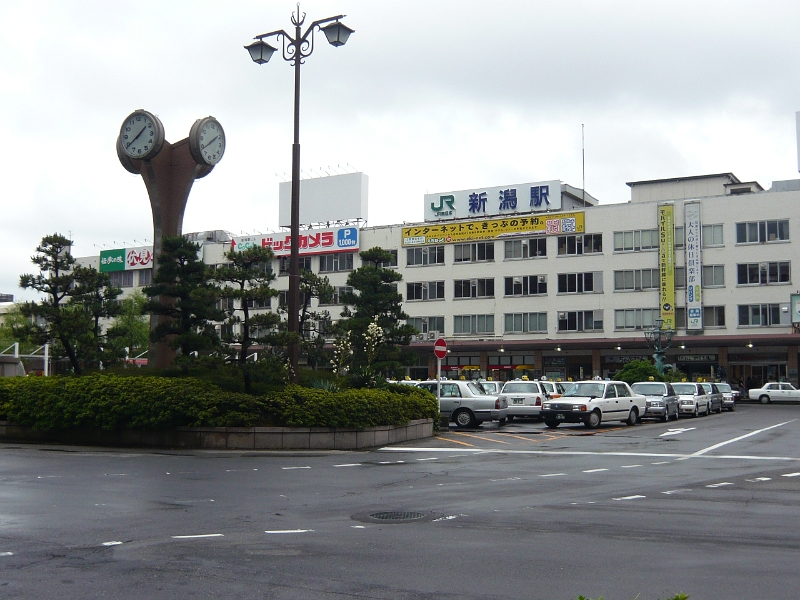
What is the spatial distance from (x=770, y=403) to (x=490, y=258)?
2289cm

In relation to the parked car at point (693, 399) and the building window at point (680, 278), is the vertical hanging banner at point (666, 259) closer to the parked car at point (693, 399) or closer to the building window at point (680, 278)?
the building window at point (680, 278)

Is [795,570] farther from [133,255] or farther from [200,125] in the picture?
[133,255]

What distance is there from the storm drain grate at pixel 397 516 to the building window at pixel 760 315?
53.9 meters

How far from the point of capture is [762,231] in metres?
58.9

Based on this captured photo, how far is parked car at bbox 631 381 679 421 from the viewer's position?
33.8 metres

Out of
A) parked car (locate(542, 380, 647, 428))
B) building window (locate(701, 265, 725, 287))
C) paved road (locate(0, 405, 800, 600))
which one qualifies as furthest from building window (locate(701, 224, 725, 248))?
paved road (locate(0, 405, 800, 600))

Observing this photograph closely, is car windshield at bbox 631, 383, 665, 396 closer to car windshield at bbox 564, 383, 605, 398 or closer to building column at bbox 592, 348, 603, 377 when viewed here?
car windshield at bbox 564, 383, 605, 398

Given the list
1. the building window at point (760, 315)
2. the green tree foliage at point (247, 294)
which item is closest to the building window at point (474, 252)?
the building window at point (760, 315)

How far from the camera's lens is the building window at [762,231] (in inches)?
2297

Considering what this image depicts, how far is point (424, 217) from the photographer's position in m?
70.9

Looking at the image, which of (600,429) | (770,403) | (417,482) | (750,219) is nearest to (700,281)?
(750,219)

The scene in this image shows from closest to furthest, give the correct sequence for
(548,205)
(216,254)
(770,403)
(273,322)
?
1. (273,322)
2. (770,403)
3. (548,205)
4. (216,254)

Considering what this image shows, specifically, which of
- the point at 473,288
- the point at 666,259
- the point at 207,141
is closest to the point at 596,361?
the point at 666,259

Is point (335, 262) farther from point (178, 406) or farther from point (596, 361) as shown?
point (178, 406)
